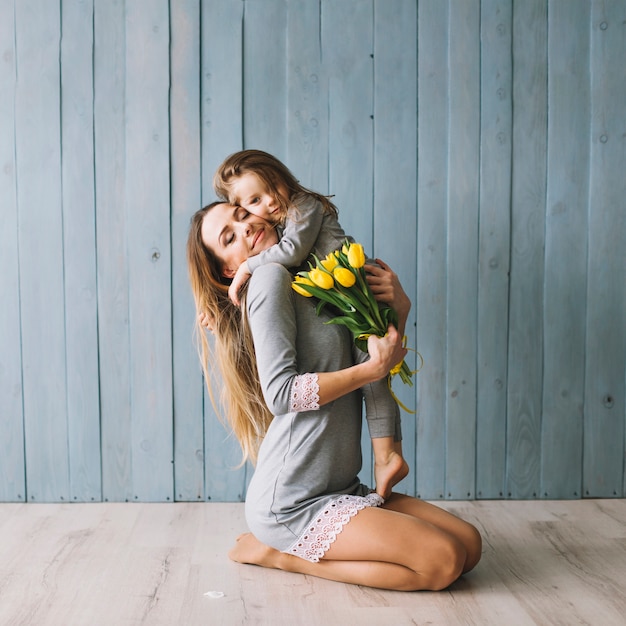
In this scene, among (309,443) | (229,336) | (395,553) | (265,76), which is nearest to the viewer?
(395,553)

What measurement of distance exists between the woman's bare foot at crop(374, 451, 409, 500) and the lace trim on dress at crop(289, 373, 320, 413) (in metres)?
0.30

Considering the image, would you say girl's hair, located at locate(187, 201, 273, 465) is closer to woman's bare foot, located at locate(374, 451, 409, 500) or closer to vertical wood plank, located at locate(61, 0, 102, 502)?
woman's bare foot, located at locate(374, 451, 409, 500)

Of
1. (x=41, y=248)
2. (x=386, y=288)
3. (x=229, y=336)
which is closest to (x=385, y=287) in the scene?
(x=386, y=288)

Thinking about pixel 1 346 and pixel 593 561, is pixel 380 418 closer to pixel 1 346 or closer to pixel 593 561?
pixel 593 561

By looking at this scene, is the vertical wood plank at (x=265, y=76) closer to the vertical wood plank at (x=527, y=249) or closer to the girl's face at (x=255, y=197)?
the girl's face at (x=255, y=197)

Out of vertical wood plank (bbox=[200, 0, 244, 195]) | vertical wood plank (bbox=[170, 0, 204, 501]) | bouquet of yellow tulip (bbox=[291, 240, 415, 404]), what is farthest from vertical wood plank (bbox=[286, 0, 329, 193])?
bouquet of yellow tulip (bbox=[291, 240, 415, 404])

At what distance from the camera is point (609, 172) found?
2527 mm

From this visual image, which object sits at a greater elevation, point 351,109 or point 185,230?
point 351,109

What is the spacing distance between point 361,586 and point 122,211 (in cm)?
148

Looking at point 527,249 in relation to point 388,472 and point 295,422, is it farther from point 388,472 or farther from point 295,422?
point 295,422

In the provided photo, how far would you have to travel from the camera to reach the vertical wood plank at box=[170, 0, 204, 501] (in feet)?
8.02

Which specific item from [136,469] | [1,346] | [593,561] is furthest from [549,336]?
[1,346]

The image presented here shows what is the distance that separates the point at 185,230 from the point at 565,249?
53.4 inches

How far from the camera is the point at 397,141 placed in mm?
2490
